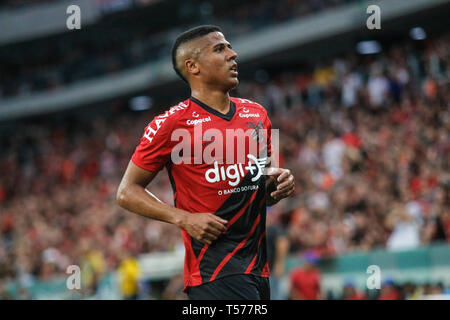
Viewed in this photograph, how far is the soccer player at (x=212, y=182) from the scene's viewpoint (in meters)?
3.85

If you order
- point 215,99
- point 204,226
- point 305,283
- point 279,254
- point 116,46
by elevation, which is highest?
point 116,46

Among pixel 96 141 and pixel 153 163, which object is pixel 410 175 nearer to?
pixel 153 163

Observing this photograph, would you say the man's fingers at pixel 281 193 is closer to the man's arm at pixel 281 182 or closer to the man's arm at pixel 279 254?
the man's arm at pixel 281 182

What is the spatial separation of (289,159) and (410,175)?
433 cm

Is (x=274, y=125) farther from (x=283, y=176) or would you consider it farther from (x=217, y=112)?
(x=283, y=176)

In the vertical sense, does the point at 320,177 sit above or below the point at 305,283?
above

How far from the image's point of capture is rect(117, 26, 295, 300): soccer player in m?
3.85

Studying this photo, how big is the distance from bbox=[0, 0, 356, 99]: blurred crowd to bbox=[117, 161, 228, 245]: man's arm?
1685 centimetres

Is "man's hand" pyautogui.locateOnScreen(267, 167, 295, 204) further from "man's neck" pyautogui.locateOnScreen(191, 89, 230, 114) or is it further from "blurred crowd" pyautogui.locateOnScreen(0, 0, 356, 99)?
"blurred crowd" pyautogui.locateOnScreen(0, 0, 356, 99)

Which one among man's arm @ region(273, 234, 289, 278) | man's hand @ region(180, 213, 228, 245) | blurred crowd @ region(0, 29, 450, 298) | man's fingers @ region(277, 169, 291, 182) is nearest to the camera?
man's hand @ region(180, 213, 228, 245)

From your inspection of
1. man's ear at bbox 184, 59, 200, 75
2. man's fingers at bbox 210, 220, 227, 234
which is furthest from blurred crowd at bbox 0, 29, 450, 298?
man's fingers at bbox 210, 220, 227, 234

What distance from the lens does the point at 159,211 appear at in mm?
3896

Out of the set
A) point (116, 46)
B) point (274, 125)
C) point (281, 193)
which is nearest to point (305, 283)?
point (281, 193)

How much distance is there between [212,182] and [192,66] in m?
0.79
